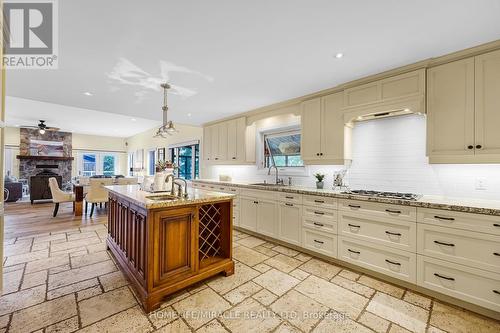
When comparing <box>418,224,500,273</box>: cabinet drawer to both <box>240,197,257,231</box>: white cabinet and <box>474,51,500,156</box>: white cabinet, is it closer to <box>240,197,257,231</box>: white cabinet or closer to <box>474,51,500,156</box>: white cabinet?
<box>474,51,500,156</box>: white cabinet

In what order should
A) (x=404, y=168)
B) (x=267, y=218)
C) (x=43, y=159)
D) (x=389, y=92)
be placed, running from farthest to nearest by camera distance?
1. (x=43, y=159)
2. (x=267, y=218)
3. (x=404, y=168)
4. (x=389, y=92)

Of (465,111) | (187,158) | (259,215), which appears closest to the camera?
(465,111)

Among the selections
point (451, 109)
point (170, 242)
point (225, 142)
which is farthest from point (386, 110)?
point (225, 142)

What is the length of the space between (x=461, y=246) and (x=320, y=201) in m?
1.36

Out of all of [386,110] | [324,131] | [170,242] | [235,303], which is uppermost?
[386,110]

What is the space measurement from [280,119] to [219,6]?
2651mm

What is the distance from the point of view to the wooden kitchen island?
1.92 metres

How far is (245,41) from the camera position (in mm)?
2033

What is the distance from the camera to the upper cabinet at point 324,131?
3016 mm

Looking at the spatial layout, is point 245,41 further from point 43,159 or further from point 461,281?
point 43,159

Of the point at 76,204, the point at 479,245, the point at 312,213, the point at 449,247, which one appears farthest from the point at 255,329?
the point at 76,204

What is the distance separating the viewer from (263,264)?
2.77 m

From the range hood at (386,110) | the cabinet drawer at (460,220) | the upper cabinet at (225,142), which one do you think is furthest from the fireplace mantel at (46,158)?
the cabinet drawer at (460,220)

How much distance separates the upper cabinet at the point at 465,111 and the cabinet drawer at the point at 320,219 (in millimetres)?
1259
